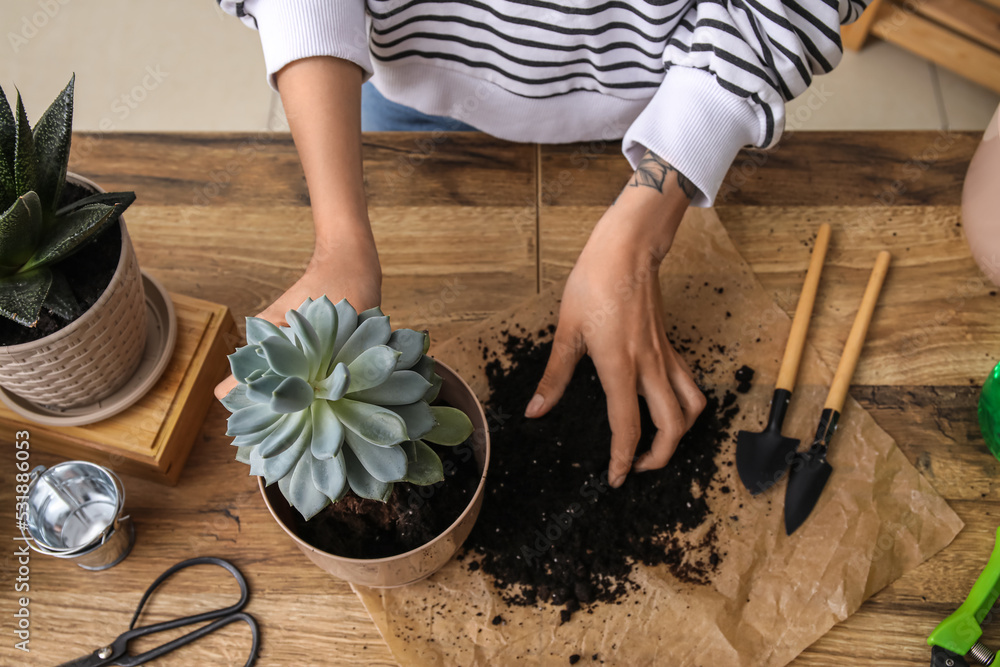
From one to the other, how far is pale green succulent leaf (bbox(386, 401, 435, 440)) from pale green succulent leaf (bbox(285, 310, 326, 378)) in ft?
0.21

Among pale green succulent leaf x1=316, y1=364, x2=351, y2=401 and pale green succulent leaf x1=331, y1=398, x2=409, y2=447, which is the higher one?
pale green succulent leaf x1=316, y1=364, x2=351, y2=401

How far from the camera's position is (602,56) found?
35.9 inches

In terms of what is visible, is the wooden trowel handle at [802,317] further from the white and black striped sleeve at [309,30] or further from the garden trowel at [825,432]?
the white and black striped sleeve at [309,30]

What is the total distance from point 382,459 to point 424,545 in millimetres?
171

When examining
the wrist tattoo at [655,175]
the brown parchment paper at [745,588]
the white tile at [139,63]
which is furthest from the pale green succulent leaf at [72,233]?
the white tile at [139,63]

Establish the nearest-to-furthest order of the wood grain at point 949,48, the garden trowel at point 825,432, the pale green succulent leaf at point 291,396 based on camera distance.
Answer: the pale green succulent leaf at point 291,396, the garden trowel at point 825,432, the wood grain at point 949,48

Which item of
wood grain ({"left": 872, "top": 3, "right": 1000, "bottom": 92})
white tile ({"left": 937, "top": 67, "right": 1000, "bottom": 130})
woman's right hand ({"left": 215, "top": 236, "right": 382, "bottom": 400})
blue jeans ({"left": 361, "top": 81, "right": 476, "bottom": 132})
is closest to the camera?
woman's right hand ({"left": 215, "top": 236, "right": 382, "bottom": 400})

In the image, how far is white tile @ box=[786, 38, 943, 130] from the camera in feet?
6.91

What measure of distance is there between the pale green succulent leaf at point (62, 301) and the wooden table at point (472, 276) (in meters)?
0.26

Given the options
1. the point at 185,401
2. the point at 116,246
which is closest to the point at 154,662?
the point at 185,401

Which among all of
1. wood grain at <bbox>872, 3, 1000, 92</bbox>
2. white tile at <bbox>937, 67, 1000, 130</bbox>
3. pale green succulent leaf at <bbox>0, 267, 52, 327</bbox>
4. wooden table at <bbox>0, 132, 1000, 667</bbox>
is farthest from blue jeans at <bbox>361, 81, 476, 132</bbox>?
white tile at <bbox>937, 67, 1000, 130</bbox>

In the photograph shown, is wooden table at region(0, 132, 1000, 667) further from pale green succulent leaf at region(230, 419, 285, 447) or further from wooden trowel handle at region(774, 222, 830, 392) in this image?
pale green succulent leaf at region(230, 419, 285, 447)

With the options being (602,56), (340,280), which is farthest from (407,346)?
(602,56)

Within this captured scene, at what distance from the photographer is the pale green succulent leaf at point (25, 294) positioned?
593mm
